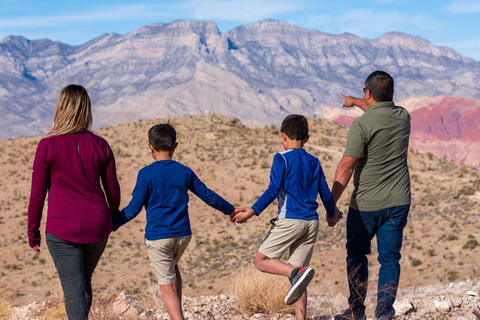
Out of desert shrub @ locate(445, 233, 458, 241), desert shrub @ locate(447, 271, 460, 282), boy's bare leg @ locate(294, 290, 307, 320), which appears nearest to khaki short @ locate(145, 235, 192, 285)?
boy's bare leg @ locate(294, 290, 307, 320)

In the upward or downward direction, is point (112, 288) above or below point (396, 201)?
below

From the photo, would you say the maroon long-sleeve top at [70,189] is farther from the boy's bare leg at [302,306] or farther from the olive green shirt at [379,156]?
the olive green shirt at [379,156]

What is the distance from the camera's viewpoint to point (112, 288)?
52.0 feet

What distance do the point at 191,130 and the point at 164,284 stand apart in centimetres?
3254

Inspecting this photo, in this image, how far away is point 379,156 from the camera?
4258mm

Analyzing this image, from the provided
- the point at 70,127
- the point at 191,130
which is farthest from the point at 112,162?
the point at 191,130

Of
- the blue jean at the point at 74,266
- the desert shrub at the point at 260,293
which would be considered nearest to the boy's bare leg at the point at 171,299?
the blue jean at the point at 74,266

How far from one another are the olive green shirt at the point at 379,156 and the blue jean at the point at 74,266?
2.19 m

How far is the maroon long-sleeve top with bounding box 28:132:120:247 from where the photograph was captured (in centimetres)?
349

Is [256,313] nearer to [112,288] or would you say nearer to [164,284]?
[164,284]

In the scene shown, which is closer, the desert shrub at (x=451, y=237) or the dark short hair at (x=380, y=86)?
the dark short hair at (x=380, y=86)

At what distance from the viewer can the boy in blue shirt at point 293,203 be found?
4.05 meters

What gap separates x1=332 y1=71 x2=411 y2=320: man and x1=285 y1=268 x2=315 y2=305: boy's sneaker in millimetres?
637

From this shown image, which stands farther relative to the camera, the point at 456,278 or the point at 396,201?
the point at 456,278
